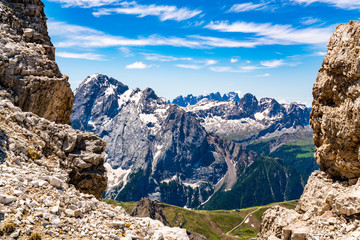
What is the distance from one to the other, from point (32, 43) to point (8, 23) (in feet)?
13.1

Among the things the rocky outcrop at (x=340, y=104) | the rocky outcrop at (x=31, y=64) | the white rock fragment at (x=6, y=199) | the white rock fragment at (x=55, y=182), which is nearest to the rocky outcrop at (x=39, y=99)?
the rocky outcrop at (x=31, y=64)

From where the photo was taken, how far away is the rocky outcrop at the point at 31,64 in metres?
34.8

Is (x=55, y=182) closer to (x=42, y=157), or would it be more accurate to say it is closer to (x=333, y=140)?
(x=42, y=157)

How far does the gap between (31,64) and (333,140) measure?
43.1 metres

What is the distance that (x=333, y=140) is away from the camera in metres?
33.4

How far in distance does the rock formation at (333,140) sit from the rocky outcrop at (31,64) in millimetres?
36883

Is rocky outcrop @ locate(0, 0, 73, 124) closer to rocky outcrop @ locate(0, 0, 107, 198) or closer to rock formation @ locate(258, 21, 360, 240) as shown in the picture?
rocky outcrop @ locate(0, 0, 107, 198)

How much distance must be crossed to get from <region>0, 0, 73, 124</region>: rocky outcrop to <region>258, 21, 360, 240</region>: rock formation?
36.9m

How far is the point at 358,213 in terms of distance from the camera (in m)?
20.8

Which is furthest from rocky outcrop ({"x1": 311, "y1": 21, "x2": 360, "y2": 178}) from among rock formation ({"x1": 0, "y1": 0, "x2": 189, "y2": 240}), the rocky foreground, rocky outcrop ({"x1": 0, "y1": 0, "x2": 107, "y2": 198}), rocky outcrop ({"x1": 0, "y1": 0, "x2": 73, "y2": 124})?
rocky outcrop ({"x1": 0, "y1": 0, "x2": 73, "y2": 124})

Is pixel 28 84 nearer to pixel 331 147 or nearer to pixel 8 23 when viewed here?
pixel 8 23

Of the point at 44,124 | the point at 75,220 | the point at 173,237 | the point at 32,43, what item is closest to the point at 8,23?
the point at 32,43

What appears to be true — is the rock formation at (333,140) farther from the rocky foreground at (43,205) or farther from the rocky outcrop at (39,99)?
the rocky outcrop at (39,99)

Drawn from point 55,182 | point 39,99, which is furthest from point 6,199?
point 39,99
